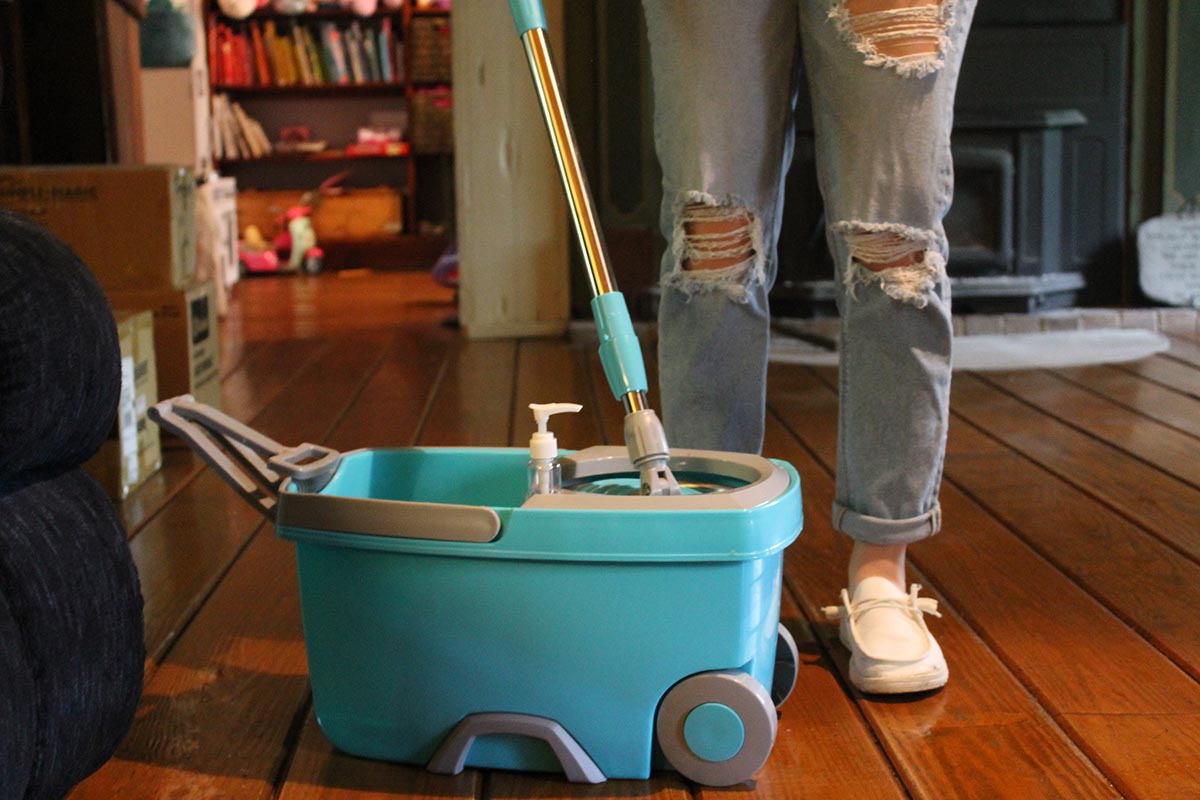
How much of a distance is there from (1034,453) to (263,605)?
1.19 metres

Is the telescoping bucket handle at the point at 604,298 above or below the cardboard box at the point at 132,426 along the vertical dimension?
above

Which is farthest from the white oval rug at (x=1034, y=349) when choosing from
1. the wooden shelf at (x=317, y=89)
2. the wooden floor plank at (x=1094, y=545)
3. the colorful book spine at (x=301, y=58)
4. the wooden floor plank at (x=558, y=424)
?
the colorful book spine at (x=301, y=58)

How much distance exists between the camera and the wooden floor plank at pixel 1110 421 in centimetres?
194

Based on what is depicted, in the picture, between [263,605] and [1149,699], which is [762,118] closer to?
[1149,699]

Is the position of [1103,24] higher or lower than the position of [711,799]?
higher

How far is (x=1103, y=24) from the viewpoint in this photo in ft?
11.5

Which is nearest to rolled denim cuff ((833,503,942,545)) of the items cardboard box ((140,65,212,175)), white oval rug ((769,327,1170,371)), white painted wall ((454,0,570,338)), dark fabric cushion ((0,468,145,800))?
dark fabric cushion ((0,468,145,800))

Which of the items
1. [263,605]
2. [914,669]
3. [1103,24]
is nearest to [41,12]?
[263,605]

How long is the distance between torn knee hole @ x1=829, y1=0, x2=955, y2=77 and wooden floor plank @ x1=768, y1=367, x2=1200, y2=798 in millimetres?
509

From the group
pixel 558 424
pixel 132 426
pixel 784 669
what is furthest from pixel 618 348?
pixel 558 424

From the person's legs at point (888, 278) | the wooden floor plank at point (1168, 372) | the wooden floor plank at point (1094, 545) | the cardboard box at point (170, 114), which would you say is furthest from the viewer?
the cardboard box at point (170, 114)

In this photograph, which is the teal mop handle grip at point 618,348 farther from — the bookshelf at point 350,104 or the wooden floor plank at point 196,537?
the bookshelf at point 350,104

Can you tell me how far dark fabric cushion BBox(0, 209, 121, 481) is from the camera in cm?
75

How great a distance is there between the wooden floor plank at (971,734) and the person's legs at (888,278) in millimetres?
29
